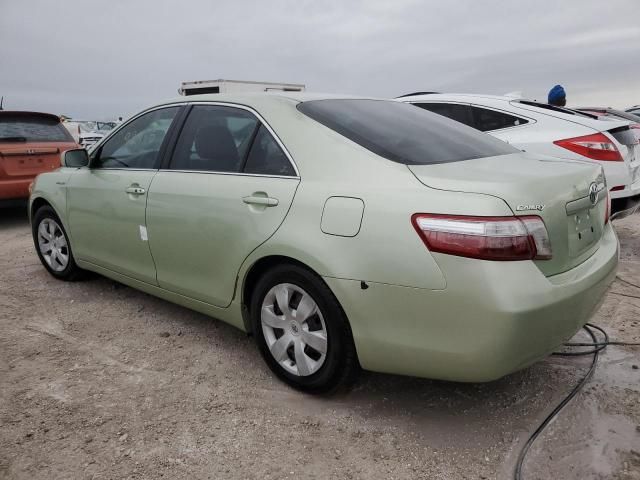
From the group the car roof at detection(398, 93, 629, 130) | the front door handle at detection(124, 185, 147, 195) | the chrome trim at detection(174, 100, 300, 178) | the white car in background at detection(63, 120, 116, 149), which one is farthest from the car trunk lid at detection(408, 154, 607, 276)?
the white car in background at detection(63, 120, 116, 149)

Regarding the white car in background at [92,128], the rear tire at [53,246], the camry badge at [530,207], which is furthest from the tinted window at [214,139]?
the white car in background at [92,128]

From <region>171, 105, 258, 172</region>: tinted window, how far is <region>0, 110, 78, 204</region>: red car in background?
4983 millimetres

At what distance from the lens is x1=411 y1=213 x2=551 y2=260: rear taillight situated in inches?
81.9

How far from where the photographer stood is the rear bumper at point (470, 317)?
207 cm

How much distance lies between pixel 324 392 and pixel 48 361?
5.63 ft

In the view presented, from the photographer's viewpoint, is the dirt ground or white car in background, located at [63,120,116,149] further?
white car in background, located at [63,120,116,149]

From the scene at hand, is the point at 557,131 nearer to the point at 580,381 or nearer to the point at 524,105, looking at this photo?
the point at 524,105

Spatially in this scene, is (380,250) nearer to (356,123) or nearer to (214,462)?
(356,123)

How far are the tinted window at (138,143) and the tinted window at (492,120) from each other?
3.39 metres

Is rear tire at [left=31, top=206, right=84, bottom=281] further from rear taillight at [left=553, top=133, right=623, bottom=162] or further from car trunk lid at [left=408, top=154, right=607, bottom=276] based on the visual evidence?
rear taillight at [left=553, top=133, right=623, bottom=162]

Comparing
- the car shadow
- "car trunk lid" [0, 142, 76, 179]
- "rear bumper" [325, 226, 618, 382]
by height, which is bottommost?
the car shadow

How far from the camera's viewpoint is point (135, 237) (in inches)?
139

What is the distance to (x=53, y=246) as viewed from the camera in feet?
15.3

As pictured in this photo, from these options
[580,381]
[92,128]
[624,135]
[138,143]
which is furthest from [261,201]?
[92,128]
